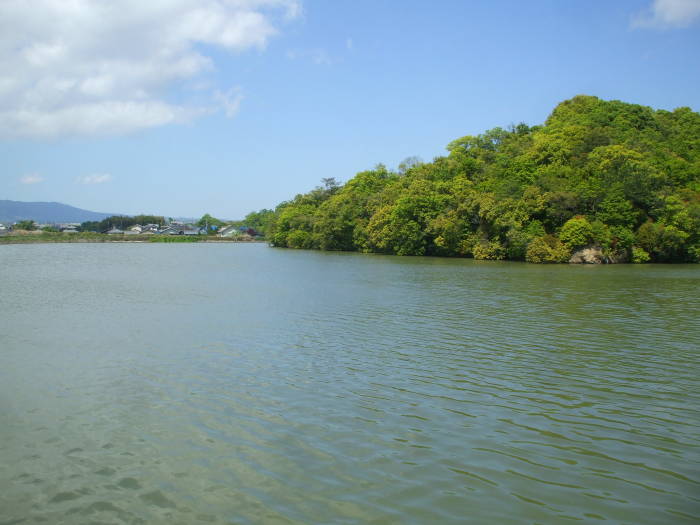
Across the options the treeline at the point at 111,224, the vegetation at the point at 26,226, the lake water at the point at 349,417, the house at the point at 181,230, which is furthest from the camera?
the treeline at the point at 111,224

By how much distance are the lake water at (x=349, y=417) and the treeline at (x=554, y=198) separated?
37309 mm

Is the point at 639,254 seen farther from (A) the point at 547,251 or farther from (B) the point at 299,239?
(B) the point at 299,239

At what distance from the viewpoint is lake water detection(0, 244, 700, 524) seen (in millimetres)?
6457

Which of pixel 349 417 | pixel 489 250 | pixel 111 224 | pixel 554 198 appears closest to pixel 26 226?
pixel 111 224

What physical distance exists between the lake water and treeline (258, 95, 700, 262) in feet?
122

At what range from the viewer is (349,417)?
9320 millimetres

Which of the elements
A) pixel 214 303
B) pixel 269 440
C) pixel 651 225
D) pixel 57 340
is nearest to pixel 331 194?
pixel 651 225

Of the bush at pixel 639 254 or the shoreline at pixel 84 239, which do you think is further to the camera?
the shoreline at pixel 84 239

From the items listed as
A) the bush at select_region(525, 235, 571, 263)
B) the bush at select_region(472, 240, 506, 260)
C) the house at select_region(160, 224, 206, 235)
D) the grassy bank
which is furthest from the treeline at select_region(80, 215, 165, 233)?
the bush at select_region(525, 235, 571, 263)

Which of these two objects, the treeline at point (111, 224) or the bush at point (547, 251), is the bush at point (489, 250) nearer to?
the bush at point (547, 251)

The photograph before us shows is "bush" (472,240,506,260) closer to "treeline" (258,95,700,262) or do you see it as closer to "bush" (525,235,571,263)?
"treeline" (258,95,700,262)

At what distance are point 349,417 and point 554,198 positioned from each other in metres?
53.1

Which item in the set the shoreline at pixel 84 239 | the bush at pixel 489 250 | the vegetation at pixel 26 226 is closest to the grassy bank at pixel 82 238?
the shoreline at pixel 84 239

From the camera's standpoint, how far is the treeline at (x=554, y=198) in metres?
54.1
